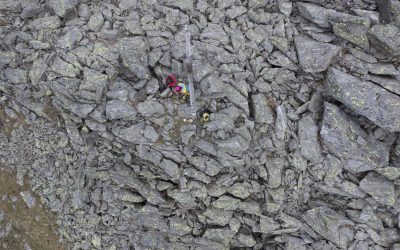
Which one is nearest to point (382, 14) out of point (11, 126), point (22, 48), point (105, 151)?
point (105, 151)

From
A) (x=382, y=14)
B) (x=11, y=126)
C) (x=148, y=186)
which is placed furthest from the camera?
(x=11, y=126)

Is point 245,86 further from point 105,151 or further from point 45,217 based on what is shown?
point 45,217

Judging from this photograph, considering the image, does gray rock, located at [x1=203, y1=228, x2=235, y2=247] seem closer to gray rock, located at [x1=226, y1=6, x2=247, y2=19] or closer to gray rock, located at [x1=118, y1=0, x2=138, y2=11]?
gray rock, located at [x1=226, y1=6, x2=247, y2=19]

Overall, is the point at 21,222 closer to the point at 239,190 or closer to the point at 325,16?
the point at 239,190

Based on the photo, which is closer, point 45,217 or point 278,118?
point 278,118

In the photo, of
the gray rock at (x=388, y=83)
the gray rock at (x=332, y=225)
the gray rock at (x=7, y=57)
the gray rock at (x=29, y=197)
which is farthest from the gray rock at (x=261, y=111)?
the gray rock at (x=29, y=197)

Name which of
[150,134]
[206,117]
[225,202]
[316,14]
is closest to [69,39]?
[150,134]

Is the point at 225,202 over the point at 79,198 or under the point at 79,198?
over
